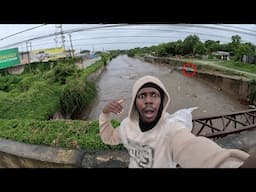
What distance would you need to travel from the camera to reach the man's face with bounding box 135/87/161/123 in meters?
0.64

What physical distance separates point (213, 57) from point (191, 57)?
300 centimetres

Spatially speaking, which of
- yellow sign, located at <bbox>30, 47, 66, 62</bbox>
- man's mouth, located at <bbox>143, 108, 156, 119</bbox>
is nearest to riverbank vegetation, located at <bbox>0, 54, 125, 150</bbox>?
man's mouth, located at <bbox>143, 108, 156, 119</bbox>

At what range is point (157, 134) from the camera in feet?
2.13

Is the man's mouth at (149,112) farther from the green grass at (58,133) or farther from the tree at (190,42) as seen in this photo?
the tree at (190,42)

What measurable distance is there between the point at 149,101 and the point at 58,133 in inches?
50.4

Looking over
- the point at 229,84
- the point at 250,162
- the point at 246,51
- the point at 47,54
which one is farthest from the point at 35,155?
the point at 47,54

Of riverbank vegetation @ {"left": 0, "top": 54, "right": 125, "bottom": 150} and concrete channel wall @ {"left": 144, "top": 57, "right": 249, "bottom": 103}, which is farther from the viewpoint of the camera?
concrete channel wall @ {"left": 144, "top": 57, "right": 249, "bottom": 103}

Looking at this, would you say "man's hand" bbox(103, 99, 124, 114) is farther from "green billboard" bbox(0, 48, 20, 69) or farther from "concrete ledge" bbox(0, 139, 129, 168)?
"green billboard" bbox(0, 48, 20, 69)

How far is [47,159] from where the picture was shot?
136cm

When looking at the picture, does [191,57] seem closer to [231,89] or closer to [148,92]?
[231,89]

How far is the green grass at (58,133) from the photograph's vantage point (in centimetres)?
149

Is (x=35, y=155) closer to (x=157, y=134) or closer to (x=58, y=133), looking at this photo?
(x=58, y=133)
